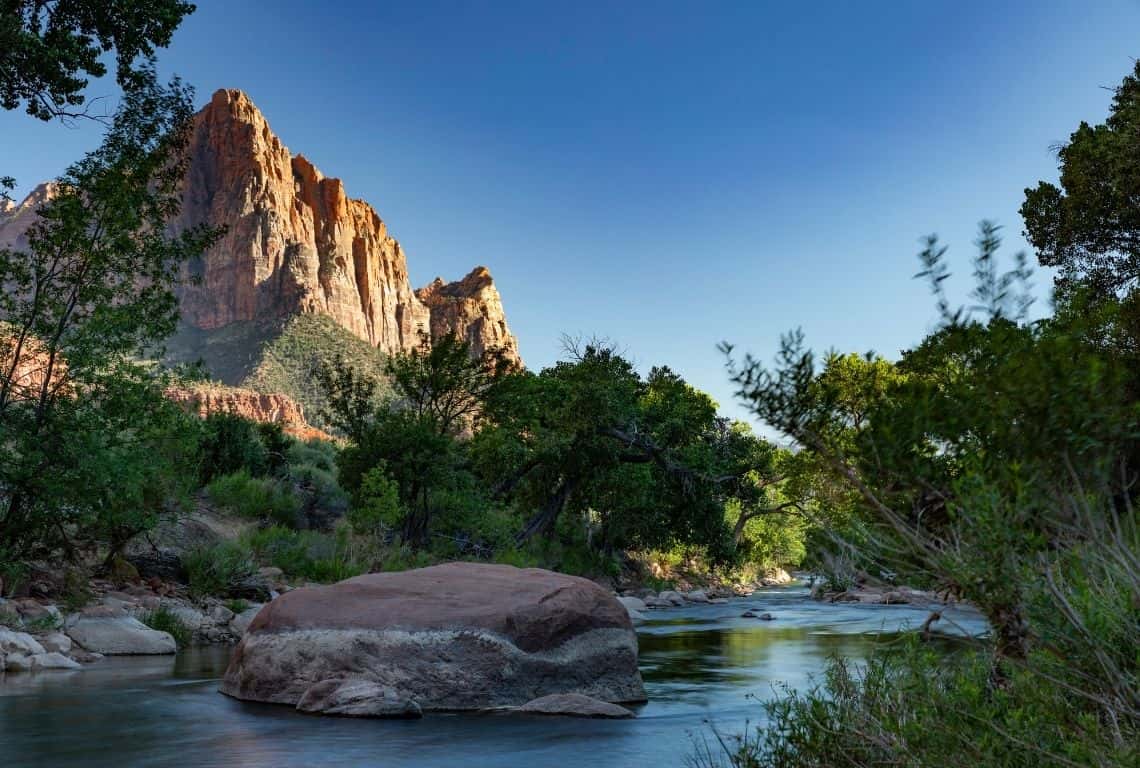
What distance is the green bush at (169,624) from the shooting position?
1503cm

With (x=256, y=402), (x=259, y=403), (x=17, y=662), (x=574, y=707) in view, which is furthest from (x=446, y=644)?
(x=256, y=402)

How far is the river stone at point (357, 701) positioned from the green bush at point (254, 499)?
671 inches

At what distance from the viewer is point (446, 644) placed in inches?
381

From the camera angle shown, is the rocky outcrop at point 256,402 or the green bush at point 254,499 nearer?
the green bush at point 254,499

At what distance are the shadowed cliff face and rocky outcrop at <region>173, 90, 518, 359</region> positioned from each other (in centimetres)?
19

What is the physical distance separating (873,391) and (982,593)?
0.99 m

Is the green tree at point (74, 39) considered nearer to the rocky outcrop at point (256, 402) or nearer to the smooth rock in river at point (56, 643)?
the smooth rock in river at point (56, 643)

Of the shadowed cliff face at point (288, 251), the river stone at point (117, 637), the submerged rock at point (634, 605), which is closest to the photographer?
the river stone at point (117, 637)

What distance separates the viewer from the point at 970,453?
11.9 feet

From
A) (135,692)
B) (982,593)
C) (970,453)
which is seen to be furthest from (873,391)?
(135,692)

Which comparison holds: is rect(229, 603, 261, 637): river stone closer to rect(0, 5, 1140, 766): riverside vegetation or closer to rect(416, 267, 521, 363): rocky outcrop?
rect(0, 5, 1140, 766): riverside vegetation

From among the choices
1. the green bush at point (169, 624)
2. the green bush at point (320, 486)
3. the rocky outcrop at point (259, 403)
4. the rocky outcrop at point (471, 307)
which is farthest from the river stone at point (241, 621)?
the rocky outcrop at point (471, 307)

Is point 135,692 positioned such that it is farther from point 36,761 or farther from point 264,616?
point 36,761

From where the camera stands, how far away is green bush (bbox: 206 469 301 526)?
997 inches
